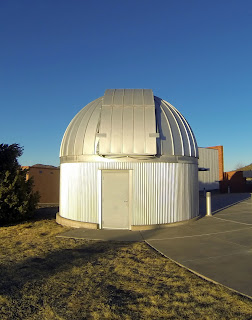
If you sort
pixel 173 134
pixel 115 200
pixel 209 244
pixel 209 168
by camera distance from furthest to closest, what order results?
pixel 209 168, pixel 173 134, pixel 115 200, pixel 209 244

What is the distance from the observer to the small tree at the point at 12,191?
9.96 meters

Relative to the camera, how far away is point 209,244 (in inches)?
267

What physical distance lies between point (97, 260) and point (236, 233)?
513 cm

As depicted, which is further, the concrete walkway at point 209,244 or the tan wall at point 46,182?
the tan wall at point 46,182

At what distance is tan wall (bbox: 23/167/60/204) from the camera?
16.6 metres

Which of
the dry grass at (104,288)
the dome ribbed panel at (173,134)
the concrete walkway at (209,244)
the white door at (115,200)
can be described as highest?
the dome ribbed panel at (173,134)

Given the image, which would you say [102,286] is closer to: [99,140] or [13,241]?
[13,241]

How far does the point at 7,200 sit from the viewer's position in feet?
32.4

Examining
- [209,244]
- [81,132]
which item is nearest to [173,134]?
[81,132]

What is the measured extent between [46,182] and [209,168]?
1642cm

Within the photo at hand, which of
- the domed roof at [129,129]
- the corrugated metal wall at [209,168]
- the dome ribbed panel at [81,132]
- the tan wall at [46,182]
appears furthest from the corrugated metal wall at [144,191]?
the corrugated metal wall at [209,168]

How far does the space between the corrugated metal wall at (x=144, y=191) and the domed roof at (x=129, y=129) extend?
54cm

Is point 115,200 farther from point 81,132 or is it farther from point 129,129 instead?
point 81,132

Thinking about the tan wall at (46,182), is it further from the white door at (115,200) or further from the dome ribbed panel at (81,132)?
the white door at (115,200)
